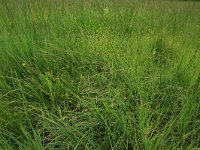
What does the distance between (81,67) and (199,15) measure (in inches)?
84.6

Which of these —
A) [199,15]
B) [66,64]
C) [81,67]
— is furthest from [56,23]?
[199,15]

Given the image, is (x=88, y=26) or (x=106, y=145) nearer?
(x=106, y=145)

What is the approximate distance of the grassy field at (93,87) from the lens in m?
1.32

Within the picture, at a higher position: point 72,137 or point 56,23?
point 56,23

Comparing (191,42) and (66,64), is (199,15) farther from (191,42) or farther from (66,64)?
(66,64)

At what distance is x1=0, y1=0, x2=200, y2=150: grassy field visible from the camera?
1.32 metres

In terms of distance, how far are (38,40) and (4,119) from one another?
948 millimetres

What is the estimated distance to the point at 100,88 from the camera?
168 centimetres

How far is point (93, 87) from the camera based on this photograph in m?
1.67

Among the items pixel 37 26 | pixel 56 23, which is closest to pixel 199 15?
pixel 56 23

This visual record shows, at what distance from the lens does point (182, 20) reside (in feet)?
10.5

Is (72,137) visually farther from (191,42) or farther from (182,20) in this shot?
(182,20)

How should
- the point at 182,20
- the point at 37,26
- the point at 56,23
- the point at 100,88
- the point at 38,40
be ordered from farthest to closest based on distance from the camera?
the point at 182,20 → the point at 56,23 → the point at 37,26 → the point at 38,40 → the point at 100,88

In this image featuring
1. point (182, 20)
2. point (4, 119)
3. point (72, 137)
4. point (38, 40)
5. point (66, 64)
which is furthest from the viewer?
point (182, 20)
